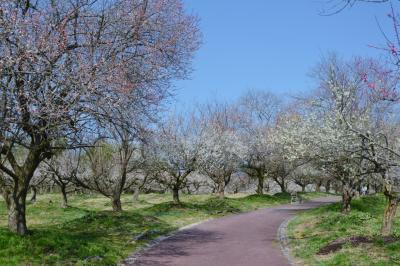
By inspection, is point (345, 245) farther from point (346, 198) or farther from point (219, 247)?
point (346, 198)

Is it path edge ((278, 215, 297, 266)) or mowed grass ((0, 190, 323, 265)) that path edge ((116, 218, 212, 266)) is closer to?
mowed grass ((0, 190, 323, 265))

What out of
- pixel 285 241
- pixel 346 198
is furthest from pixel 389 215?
pixel 346 198

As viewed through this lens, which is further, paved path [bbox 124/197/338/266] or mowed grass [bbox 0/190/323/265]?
paved path [bbox 124/197/338/266]

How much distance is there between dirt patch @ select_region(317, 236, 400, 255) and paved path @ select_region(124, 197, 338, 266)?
131 centimetres

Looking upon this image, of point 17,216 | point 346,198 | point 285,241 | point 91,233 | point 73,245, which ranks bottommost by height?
point 285,241

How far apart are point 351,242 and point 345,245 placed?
41 cm


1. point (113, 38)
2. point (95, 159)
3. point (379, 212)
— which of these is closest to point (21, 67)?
point (113, 38)

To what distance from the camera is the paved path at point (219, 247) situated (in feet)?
44.0

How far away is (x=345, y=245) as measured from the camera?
13.6m

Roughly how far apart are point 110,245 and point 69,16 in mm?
7361

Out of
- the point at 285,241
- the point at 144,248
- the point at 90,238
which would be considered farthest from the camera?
the point at 285,241

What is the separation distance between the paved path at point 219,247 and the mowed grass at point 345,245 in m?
0.80

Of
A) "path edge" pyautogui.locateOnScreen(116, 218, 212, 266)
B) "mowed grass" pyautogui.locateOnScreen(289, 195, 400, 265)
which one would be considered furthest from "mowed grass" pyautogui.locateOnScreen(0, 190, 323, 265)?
"mowed grass" pyautogui.locateOnScreen(289, 195, 400, 265)

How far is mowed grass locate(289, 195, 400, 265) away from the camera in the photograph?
462 inches
